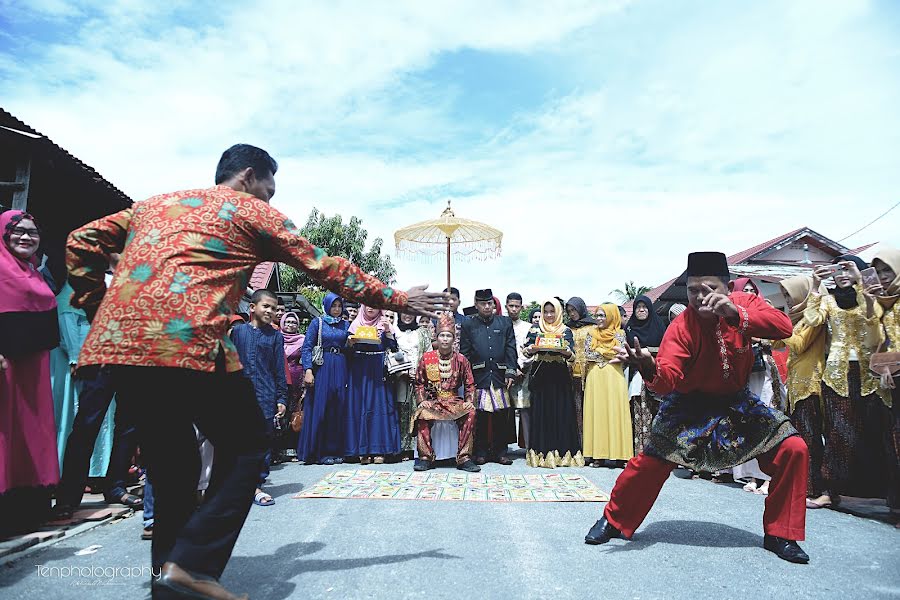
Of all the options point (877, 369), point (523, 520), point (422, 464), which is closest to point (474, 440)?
point (422, 464)

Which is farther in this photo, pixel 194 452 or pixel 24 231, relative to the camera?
pixel 24 231

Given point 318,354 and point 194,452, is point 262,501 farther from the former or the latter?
point 318,354

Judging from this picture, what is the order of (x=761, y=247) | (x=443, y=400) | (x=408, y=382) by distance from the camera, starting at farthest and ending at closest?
(x=761, y=247)
(x=408, y=382)
(x=443, y=400)

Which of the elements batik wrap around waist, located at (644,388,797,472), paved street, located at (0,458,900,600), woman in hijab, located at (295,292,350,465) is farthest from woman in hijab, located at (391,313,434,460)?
batik wrap around waist, located at (644,388,797,472)

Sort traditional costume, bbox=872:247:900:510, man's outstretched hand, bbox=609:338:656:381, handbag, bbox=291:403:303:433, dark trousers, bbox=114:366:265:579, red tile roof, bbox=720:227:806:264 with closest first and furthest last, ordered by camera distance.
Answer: dark trousers, bbox=114:366:265:579 < man's outstretched hand, bbox=609:338:656:381 < traditional costume, bbox=872:247:900:510 < handbag, bbox=291:403:303:433 < red tile roof, bbox=720:227:806:264

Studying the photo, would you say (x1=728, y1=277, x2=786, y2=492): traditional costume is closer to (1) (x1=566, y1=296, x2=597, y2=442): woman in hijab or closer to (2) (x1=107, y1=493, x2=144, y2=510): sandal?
(1) (x1=566, y1=296, x2=597, y2=442): woman in hijab

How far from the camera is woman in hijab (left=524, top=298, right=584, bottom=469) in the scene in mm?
7062

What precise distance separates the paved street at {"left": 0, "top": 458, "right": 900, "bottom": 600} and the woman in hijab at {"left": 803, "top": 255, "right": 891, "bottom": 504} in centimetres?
46

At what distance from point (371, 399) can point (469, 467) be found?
1.65 meters

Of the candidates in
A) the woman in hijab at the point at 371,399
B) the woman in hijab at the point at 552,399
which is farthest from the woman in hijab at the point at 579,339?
the woman in hijab at the point at 371,399

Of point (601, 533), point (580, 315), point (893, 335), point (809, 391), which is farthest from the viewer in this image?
point (580, 315)

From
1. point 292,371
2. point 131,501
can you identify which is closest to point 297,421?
point 292,371

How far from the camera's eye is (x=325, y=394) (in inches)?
295

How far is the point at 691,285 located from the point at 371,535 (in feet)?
8.26
